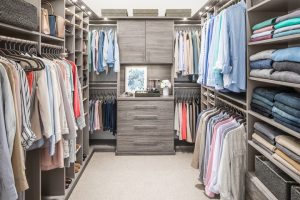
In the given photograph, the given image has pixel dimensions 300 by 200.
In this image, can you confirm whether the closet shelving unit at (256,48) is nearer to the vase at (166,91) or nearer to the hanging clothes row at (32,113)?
the hanging clothes row at (32,113)

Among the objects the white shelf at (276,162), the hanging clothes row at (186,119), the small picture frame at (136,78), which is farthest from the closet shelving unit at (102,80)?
the white shelf at (276,162)

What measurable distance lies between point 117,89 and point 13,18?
3207 millimetres

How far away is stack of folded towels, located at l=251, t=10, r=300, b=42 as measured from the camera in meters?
2.04

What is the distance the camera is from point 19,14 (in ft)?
7.52

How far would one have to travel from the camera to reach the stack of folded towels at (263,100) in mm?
2458

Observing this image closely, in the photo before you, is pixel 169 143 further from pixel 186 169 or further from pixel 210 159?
pixel 210 159

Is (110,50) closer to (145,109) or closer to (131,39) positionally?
(131,39)

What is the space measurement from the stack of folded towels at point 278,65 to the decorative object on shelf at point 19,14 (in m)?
1.86

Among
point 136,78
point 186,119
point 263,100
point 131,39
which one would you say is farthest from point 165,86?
point 263,100

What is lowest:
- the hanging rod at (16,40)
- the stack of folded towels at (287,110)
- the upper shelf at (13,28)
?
the stack of folded towels at (287,110)

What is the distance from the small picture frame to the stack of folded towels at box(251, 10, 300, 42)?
10.3ft

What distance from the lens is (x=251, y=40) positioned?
2.86 meters

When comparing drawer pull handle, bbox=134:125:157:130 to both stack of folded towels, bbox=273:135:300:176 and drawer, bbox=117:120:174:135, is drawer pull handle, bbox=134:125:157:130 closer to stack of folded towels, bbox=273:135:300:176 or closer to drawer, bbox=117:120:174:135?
drawer, bbox=117:120:174:135

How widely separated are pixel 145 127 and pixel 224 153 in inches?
96.3
